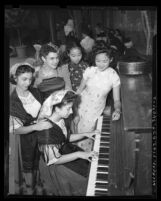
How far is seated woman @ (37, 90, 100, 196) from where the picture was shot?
263 cm

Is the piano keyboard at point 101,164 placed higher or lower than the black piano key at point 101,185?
higher

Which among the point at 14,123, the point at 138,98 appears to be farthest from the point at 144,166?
the point at 14,123

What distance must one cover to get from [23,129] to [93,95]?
651mm

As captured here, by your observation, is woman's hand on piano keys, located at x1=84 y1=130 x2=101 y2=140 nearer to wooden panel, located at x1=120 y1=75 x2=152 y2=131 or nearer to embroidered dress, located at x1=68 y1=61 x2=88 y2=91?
wooden panel, located at x1=120 y1=75 x2=152 y2=131

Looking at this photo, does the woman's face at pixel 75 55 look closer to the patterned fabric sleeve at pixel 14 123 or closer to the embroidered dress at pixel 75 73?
the embroidered dress at pixel 75 73

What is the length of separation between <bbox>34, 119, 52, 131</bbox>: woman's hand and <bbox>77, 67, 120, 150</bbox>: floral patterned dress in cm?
26

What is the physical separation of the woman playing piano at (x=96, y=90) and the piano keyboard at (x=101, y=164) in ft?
0.23

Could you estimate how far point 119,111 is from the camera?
8.64 feet

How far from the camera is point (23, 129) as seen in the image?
2.64m

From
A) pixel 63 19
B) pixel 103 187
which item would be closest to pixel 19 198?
pixel 103 187

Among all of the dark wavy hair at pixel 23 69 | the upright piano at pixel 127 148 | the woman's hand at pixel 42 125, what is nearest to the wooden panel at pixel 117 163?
the upright piano at pixel 127 148

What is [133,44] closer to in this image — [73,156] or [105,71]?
[105,71]

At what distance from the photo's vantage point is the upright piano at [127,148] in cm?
251

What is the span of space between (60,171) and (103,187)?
15.1 inches
